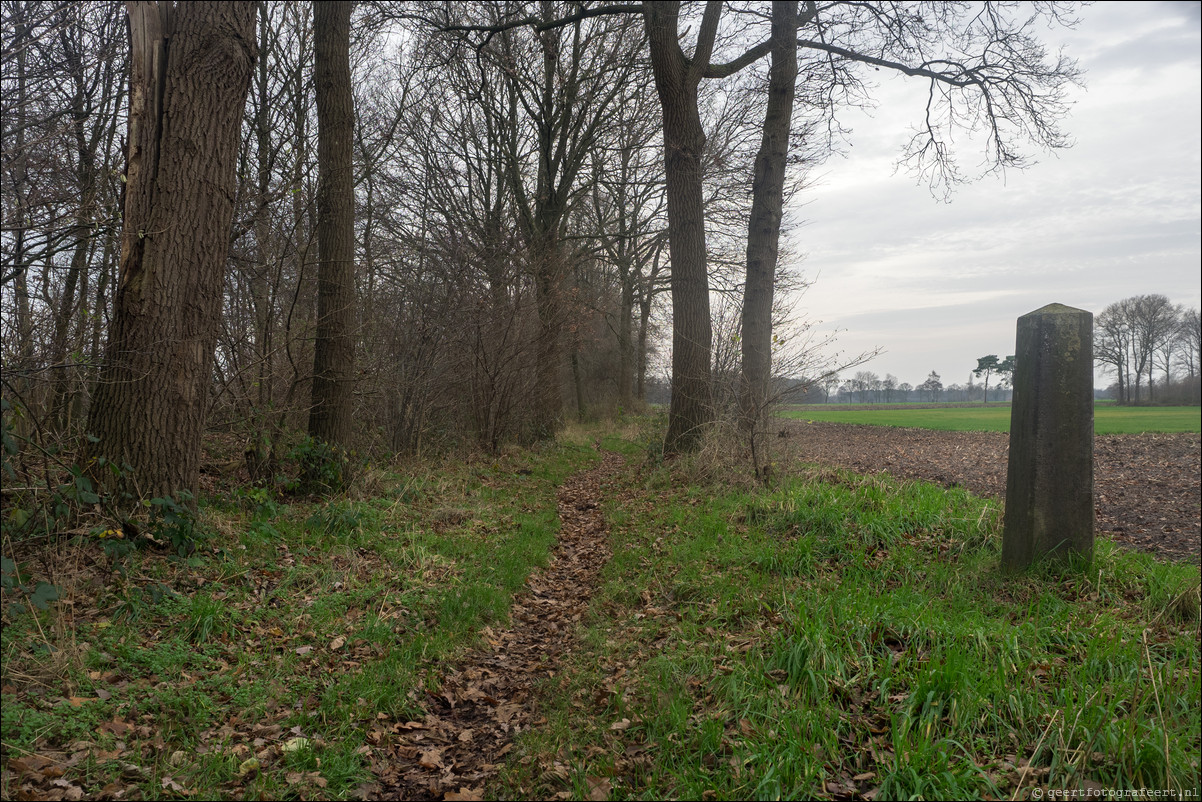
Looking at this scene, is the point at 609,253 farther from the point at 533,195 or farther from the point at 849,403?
the point at 849,403

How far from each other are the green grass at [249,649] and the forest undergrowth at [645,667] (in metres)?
0.02

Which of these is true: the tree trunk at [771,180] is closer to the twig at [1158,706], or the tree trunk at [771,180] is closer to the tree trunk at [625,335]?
the twig at [1158,706]

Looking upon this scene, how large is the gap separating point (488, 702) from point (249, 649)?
1611 millimetres

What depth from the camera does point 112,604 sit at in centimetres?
408

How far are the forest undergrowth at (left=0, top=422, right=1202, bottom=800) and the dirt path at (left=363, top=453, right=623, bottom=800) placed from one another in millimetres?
49

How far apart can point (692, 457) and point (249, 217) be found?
689 cm

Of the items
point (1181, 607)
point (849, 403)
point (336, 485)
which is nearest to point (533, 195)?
point (336, 485)

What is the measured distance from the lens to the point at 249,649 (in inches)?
159

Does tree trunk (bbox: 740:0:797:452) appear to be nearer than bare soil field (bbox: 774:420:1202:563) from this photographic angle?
No

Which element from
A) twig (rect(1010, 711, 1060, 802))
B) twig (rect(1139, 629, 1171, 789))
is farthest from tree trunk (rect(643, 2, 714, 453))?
twig (rect(1010, 711, 1060, 802))

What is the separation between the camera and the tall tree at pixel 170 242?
194 inches

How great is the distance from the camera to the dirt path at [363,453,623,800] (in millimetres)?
3191

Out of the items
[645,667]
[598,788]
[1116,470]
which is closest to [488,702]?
[645,667]

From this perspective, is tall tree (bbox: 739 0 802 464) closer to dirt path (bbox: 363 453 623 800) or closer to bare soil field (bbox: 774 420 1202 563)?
bare soil field (bbox: 774 420 1202 563)
